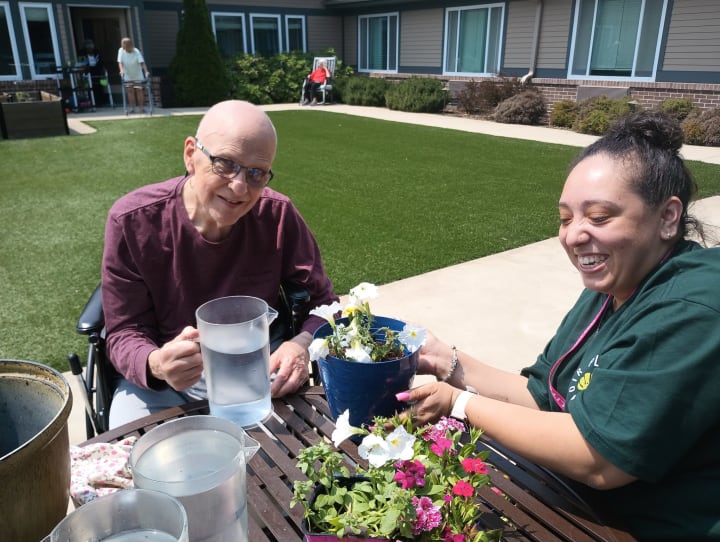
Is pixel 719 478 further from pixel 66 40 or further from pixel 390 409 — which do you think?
pixel 66 40

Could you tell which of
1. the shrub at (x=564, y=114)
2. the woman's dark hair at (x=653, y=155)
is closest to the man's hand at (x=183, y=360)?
the woman's dark hair at (x=653, y=155)

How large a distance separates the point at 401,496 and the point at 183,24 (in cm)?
1845

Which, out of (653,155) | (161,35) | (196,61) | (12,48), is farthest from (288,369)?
(161,35)

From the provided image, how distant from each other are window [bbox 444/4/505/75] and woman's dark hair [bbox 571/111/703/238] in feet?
51.3

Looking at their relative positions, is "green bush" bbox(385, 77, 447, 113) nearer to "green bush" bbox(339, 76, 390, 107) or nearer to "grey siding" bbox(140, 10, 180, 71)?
"green bush" bbox(339, 76, 390, 107)

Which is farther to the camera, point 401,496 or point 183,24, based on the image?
point 183,24

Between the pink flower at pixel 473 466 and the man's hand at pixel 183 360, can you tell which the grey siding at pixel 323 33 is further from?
the pink flower at pixel 473 466

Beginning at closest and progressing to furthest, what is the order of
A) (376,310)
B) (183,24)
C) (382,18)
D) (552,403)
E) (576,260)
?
(576,260) < (552,403) < (376,310) < (183,24) < (382,18)

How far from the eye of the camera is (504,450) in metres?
1.30

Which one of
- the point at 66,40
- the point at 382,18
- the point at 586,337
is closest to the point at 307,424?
the point at 586,337

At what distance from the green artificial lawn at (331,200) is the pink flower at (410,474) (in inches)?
107

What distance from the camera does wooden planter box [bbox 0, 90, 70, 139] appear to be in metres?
10.4

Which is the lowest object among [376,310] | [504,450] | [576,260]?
[376,310]

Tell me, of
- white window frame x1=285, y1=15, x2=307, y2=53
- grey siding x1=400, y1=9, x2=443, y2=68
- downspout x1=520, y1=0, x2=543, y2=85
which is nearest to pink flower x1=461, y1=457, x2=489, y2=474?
downspout x1=520, y1=0, x2=543, y2=85
